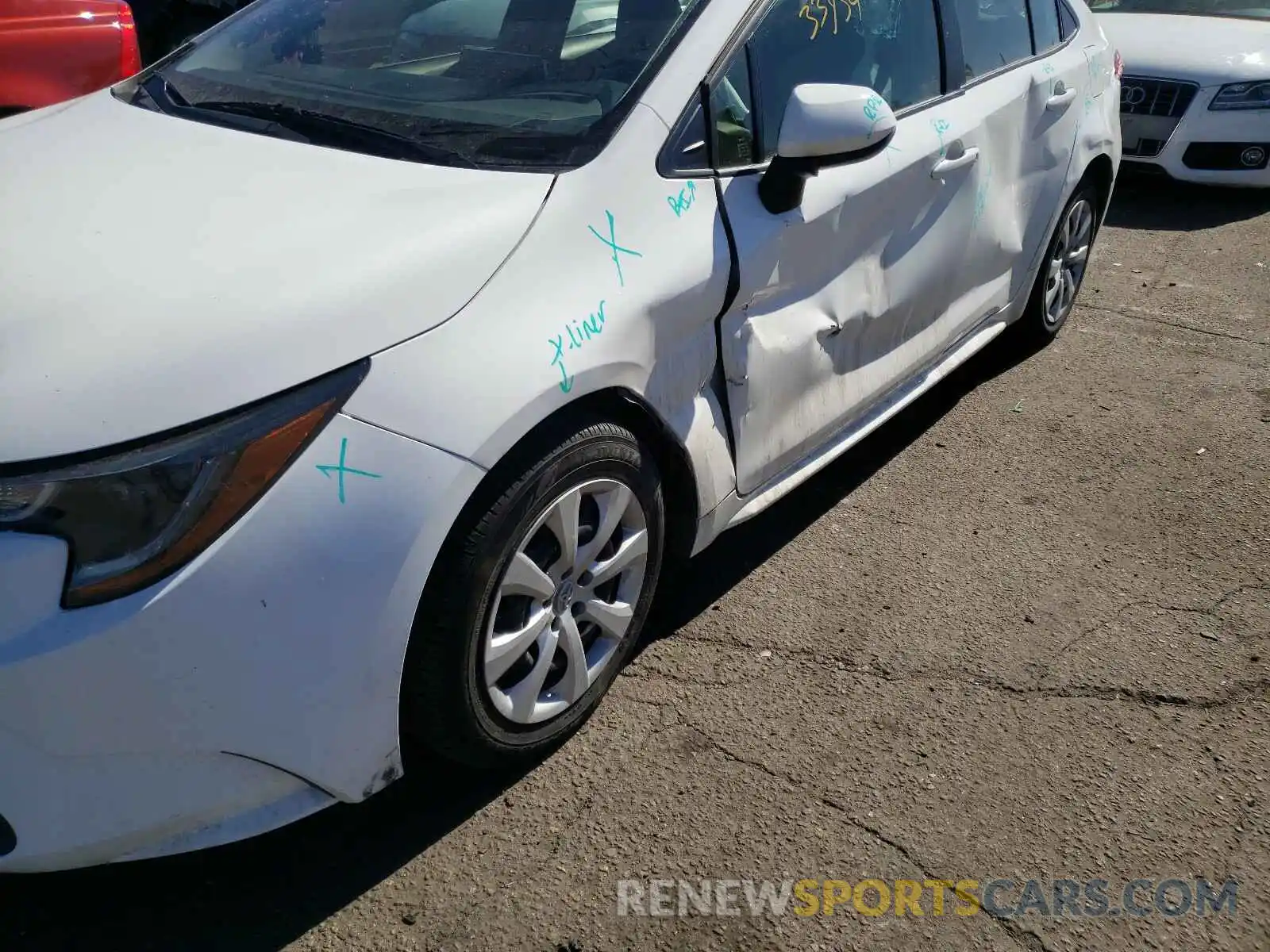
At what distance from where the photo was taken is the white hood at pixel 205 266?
178 centimetres

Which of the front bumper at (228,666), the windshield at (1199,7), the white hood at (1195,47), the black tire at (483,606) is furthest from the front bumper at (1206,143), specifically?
the front bumper at (228,666)

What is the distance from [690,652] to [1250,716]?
53.3 inches

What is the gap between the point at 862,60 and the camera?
315 cm

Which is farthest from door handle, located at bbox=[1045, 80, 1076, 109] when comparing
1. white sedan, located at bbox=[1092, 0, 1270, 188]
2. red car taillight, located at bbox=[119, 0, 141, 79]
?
red car taillight, located at bbox=[119, 0, 141, 79]

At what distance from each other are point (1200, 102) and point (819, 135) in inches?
209

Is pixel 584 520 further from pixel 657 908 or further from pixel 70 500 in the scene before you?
pixel 70 500

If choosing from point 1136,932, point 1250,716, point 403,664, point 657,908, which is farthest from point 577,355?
point 1250,716

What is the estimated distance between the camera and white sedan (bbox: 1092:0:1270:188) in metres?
6.72

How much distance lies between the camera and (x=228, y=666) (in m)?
1.82

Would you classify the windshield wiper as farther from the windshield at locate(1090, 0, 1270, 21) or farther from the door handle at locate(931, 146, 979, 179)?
the windshield at locate(1090, 0, 1270, 21)

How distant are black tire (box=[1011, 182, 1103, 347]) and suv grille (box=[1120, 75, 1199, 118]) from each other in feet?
8.08

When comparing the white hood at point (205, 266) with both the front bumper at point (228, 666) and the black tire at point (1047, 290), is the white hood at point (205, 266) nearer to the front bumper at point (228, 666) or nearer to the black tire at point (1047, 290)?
the front bumper at point (228, 666)

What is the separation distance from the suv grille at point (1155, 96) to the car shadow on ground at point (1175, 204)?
364 mm

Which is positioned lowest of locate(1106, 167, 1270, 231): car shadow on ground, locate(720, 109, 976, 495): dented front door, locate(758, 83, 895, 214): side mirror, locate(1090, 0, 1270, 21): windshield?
locate(1106, 167, 1270, 231): car shadow on ground
